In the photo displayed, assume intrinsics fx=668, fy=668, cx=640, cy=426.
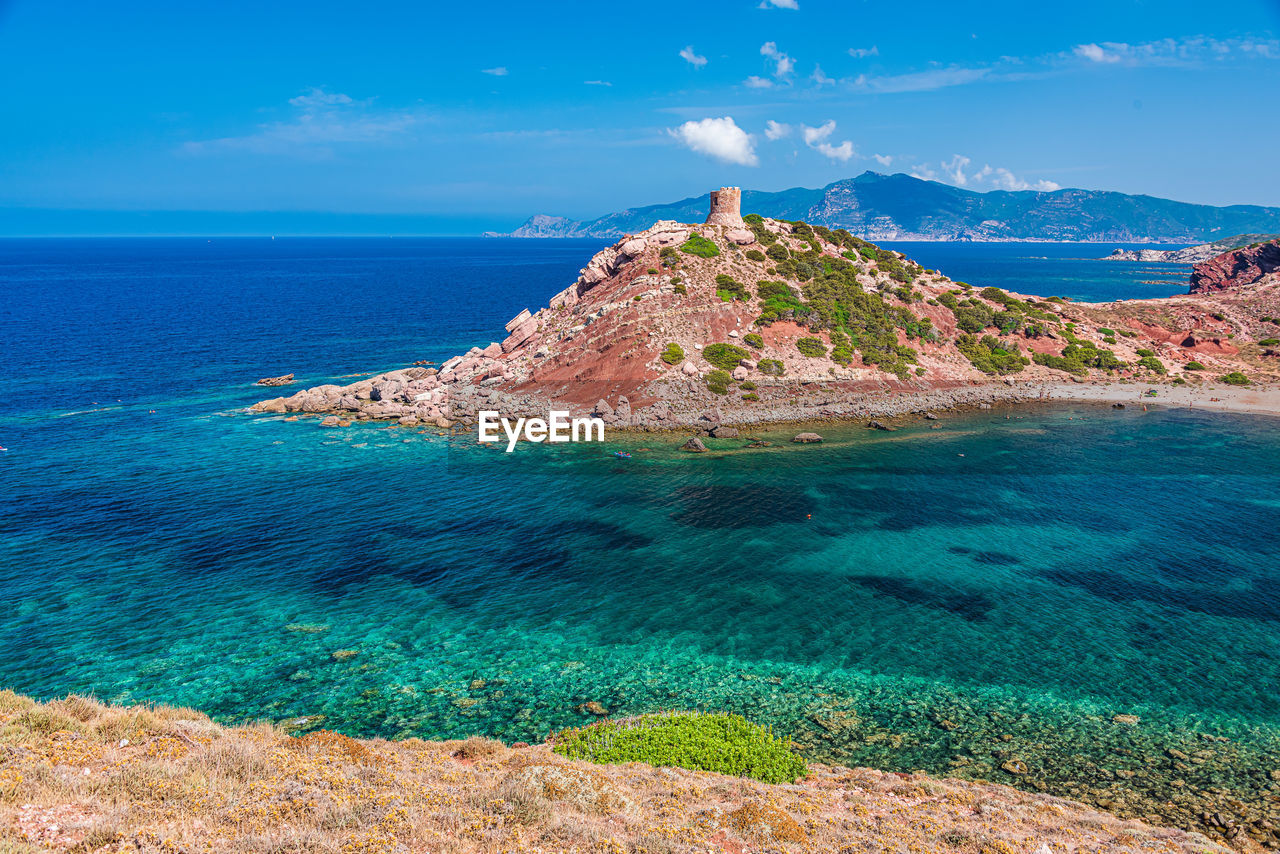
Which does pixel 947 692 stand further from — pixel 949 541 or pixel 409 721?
pixel 409 721

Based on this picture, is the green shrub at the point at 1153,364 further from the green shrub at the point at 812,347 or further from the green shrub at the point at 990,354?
the green shrub at the point at 812,347

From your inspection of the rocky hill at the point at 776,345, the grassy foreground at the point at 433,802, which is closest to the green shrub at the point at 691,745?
the grassy foreground at the point at 433,802

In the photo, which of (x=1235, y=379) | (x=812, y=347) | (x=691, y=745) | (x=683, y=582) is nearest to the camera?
(x=691, y=745)

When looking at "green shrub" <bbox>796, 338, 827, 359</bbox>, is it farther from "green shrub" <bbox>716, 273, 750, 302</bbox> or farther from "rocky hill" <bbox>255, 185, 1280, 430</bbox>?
"green shrub" <bbox>716, 273, 750, 302</bbox>

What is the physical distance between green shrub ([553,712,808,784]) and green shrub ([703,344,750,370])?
2145 inches

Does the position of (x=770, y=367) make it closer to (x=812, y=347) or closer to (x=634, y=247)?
(x=812, y=347)

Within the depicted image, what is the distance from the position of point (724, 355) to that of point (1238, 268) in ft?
495

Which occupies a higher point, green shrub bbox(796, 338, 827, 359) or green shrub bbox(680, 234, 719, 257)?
green shrub bbox(680, 234, 719, 257)

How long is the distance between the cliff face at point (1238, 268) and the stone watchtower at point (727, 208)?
12192cm

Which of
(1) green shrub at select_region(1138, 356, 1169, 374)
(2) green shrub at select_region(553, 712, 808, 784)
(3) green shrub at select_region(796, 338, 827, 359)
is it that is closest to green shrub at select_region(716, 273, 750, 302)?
(3) green shrub at select_region(796, 338, 827, 359)

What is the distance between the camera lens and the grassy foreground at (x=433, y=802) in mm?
14312

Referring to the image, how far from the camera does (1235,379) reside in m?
87.5

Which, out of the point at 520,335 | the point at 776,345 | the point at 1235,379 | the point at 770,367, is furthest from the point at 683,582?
the point at 1235,379

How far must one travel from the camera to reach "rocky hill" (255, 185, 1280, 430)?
244 ft
